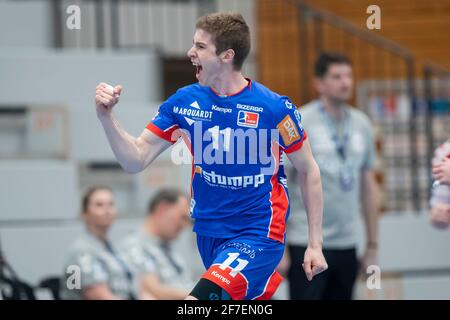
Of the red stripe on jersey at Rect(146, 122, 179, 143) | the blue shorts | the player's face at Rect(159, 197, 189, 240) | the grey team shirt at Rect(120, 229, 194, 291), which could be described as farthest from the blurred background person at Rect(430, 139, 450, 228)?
the grey team shirt at Rect(120, 229, 194, 291)

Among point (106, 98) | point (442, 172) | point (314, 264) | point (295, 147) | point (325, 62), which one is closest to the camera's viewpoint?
point (106, 98)

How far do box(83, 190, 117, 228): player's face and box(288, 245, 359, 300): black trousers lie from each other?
1296 mm

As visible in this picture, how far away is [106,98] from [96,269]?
259 cm

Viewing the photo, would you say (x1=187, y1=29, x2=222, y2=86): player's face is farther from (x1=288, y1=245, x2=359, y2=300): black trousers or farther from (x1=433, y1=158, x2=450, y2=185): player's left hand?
(x1=288, y1=245, x2=359, y2=300): black trousers

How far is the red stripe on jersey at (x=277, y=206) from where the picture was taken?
A: 15.3 ft

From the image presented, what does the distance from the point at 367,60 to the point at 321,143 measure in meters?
5.06

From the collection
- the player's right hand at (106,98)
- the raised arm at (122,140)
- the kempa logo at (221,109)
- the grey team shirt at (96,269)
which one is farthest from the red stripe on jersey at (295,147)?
the grey team shirt at (96,269)

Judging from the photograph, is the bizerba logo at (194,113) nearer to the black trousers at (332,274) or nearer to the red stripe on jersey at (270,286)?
the red stripe on jersey at (270,286)

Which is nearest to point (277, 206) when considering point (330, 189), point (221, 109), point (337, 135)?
point (221, 109)

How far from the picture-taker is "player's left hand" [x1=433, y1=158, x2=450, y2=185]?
5199 millimetres

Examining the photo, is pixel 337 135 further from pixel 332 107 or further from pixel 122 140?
pixel 122 140

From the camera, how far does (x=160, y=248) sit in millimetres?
7125
